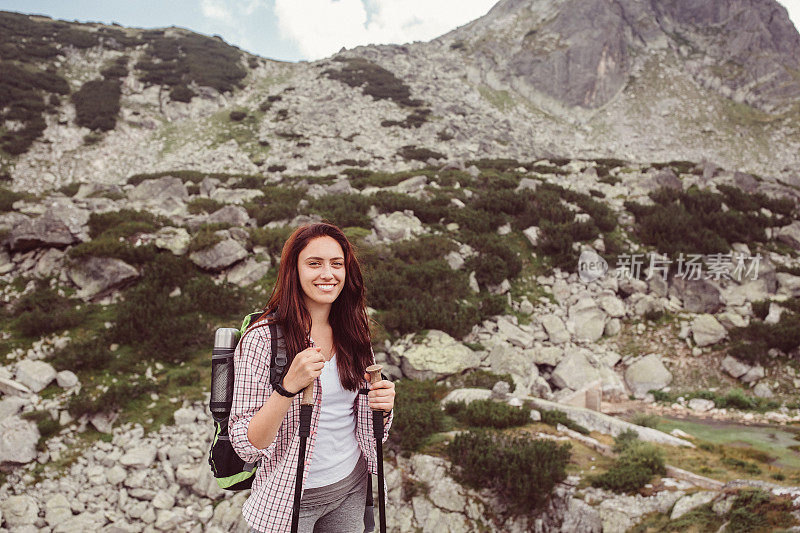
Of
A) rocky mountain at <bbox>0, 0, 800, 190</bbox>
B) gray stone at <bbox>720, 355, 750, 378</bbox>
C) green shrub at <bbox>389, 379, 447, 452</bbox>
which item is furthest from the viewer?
rocky mountain at <bbox>0, 0, 800, 190</bbox>

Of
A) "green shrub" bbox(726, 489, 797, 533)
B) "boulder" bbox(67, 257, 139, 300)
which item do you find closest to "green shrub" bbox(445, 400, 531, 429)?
"green shrub" bbox(726, 489, 797, 533)

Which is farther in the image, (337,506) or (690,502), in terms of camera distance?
(690,502)

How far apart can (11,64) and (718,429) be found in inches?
1776

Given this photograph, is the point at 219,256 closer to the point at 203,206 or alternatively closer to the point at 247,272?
the point at 247,272

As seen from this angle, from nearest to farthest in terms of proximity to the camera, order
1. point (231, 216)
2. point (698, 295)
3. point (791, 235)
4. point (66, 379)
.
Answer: point (66, 379) → point (698, 295) → point (231, 216) → point (791, 235)

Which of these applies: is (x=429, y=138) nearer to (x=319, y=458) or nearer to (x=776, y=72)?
(x=319, y=458)

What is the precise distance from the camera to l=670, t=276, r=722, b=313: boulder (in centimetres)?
1102

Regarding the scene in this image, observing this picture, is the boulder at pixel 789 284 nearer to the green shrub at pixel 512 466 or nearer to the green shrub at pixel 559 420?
the green shrub at pixel 559 420

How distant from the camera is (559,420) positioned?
6195mm

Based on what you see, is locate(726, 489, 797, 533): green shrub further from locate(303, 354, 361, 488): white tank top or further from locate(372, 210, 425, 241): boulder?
locate(372, 210, 425, 241): boulder

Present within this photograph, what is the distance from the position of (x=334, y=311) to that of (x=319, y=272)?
34 centimetres

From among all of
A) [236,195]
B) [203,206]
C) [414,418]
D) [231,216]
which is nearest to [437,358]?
[414,418]

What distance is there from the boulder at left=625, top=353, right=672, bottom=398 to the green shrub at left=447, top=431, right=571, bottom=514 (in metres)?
5.05

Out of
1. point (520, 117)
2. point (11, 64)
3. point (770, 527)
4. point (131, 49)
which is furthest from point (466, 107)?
point (770, 527)
